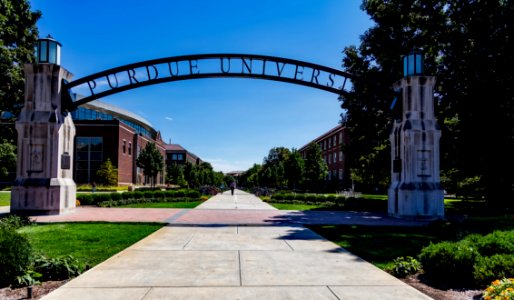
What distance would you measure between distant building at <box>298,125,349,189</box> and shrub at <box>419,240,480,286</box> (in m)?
→ 51.8

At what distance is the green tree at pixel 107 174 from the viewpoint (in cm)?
5278

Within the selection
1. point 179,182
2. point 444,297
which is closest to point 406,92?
point 444,297

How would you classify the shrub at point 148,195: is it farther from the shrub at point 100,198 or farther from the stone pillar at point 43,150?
the stone pillar at point 43,150

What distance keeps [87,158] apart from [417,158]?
51335 millimetres

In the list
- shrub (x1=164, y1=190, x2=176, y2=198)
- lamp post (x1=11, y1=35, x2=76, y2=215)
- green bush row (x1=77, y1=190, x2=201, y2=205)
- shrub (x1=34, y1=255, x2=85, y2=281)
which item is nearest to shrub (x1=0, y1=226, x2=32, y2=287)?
shrub (x1=34, y1=255, x2=85, y2=281)

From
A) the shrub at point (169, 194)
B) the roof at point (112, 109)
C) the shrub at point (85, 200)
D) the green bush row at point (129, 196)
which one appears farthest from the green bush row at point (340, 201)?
the roof at point (112, 109)

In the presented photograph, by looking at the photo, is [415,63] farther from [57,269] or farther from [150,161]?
[150,161]

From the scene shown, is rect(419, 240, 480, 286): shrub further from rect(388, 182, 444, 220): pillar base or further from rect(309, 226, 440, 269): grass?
rect(388, 182, 444, 220): pillar base

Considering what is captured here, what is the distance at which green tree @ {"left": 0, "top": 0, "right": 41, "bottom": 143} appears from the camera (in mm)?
22234

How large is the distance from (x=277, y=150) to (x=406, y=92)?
78586mm

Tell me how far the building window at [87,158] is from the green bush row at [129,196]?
31.3 meters

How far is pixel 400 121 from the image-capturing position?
1695 centimetres

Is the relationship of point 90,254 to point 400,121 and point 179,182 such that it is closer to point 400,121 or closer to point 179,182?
point 400,121

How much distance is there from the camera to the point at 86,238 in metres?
9.81
